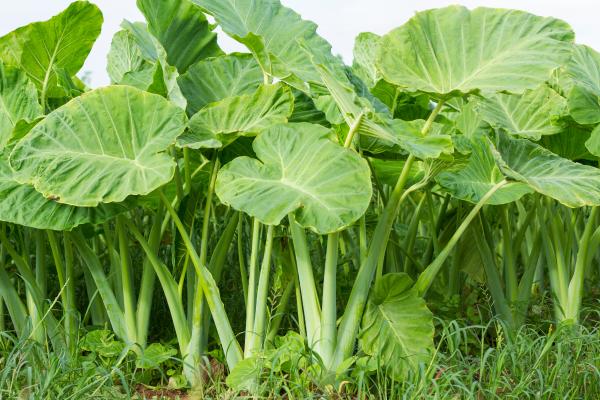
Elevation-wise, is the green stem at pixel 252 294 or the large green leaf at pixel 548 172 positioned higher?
the large green leaf at pixel 548 172

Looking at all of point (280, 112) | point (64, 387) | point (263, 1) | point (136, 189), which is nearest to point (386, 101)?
point (263, 1)

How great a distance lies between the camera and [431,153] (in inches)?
83.4

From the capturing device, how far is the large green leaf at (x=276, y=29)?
256 cm

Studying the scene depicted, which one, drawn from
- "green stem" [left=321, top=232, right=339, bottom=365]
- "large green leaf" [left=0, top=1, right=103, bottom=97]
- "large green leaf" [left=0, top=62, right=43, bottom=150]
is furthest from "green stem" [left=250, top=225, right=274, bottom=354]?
"large green leaf" [left=0, top=1, right=103, bottom=97]

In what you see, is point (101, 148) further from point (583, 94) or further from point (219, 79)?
point (583, 94)

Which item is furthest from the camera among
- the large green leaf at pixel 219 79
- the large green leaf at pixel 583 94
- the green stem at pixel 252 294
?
the large green leaf at pixel 583 94

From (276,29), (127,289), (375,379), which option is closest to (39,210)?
(127,289)

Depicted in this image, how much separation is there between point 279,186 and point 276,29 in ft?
2.54

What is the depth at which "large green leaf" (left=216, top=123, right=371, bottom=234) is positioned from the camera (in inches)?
82.4

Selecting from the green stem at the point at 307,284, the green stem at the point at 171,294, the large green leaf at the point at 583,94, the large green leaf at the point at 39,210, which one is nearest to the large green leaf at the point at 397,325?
the green stem at the point at 307,284

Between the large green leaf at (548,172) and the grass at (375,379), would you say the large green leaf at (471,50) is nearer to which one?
the large green leaf at (548,172)

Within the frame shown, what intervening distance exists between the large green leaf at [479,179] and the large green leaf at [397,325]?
34cm

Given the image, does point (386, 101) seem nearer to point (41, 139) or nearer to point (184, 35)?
point (184, 35)

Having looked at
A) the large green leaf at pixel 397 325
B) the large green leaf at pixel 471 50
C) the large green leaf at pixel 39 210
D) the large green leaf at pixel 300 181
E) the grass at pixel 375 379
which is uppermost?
the large green leaf at pixel 471 50
